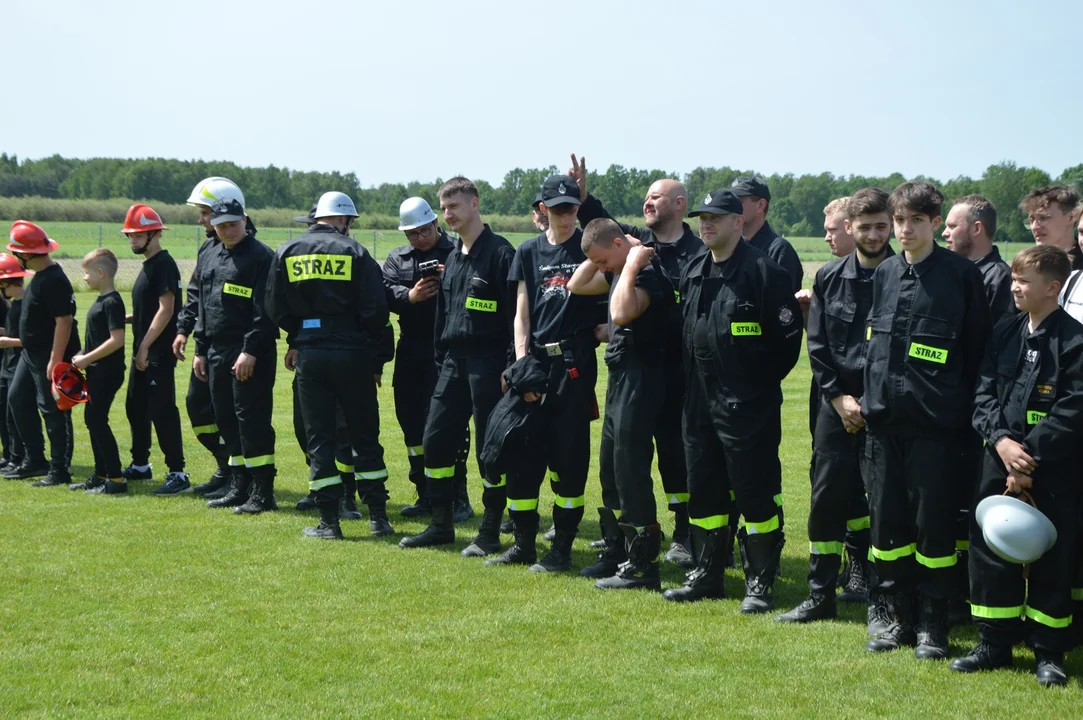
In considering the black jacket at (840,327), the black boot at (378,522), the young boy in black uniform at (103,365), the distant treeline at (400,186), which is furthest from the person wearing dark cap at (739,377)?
the distant treeline at (400,186)

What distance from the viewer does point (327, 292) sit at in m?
8.26

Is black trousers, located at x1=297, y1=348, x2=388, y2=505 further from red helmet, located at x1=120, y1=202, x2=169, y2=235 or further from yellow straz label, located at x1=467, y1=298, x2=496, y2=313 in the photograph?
red helmet, located at x1=120, y1=202, x2=169, y2=235

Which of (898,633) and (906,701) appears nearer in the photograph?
(906,701)

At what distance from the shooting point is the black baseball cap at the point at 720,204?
635 centimetres

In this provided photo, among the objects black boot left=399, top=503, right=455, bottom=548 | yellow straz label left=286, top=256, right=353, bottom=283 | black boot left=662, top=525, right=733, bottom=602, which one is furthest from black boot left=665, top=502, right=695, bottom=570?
yellow straz label left=286, top=256, right=353, bottom=283

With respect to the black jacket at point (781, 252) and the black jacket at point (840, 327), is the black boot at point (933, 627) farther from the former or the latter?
the black jacket at point (781, 252)

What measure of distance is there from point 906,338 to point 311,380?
15.3 feet

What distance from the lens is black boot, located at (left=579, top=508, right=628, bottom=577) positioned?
7.28 metres

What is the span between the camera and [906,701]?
4.85 meters

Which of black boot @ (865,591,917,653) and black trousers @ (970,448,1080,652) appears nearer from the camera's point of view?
black trousers @ (970,448,1080,652)

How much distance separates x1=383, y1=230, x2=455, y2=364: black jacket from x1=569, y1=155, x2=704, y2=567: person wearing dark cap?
1.91m

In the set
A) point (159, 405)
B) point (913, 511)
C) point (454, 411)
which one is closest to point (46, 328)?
point (159, 405)

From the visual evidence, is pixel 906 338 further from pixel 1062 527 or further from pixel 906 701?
pixel 906 701

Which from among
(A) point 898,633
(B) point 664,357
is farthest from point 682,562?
(A) point 898,633
